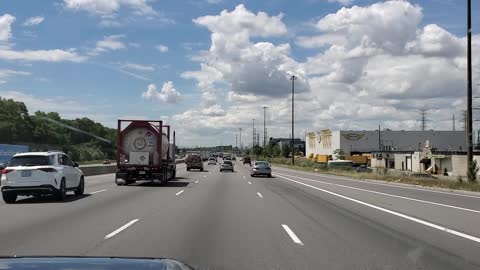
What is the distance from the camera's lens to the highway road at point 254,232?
32.3 ft

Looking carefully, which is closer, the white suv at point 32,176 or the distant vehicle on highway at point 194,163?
the white suv at point 32,176

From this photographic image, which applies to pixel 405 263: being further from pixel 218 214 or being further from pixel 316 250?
pixel 218 214

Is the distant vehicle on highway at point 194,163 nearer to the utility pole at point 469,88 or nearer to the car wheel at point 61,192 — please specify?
the utility pole at point 469,88

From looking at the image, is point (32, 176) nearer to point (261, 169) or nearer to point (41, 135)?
point (261, 169)

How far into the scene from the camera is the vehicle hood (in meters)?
4.04

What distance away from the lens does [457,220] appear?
16062 mm

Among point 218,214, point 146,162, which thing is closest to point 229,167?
point 146,162

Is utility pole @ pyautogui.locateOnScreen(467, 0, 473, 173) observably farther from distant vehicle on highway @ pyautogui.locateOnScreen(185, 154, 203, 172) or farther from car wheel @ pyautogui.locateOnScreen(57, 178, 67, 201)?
distant vehicle on highway @ pyautogui.locateOnScreen(185, 154, 203, 172)

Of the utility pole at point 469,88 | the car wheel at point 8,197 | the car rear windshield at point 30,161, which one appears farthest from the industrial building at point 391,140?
the car wheel at point 8,197

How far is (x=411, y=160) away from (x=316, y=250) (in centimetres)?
9095

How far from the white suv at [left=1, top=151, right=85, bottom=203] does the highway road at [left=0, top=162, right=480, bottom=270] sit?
595 mm

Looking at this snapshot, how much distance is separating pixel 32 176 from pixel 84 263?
687 inches

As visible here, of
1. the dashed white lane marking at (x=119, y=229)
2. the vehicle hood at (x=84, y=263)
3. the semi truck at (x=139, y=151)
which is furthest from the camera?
the semi truck at (x=139, y=151)

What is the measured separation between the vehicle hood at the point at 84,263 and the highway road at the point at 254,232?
4.61 metres
